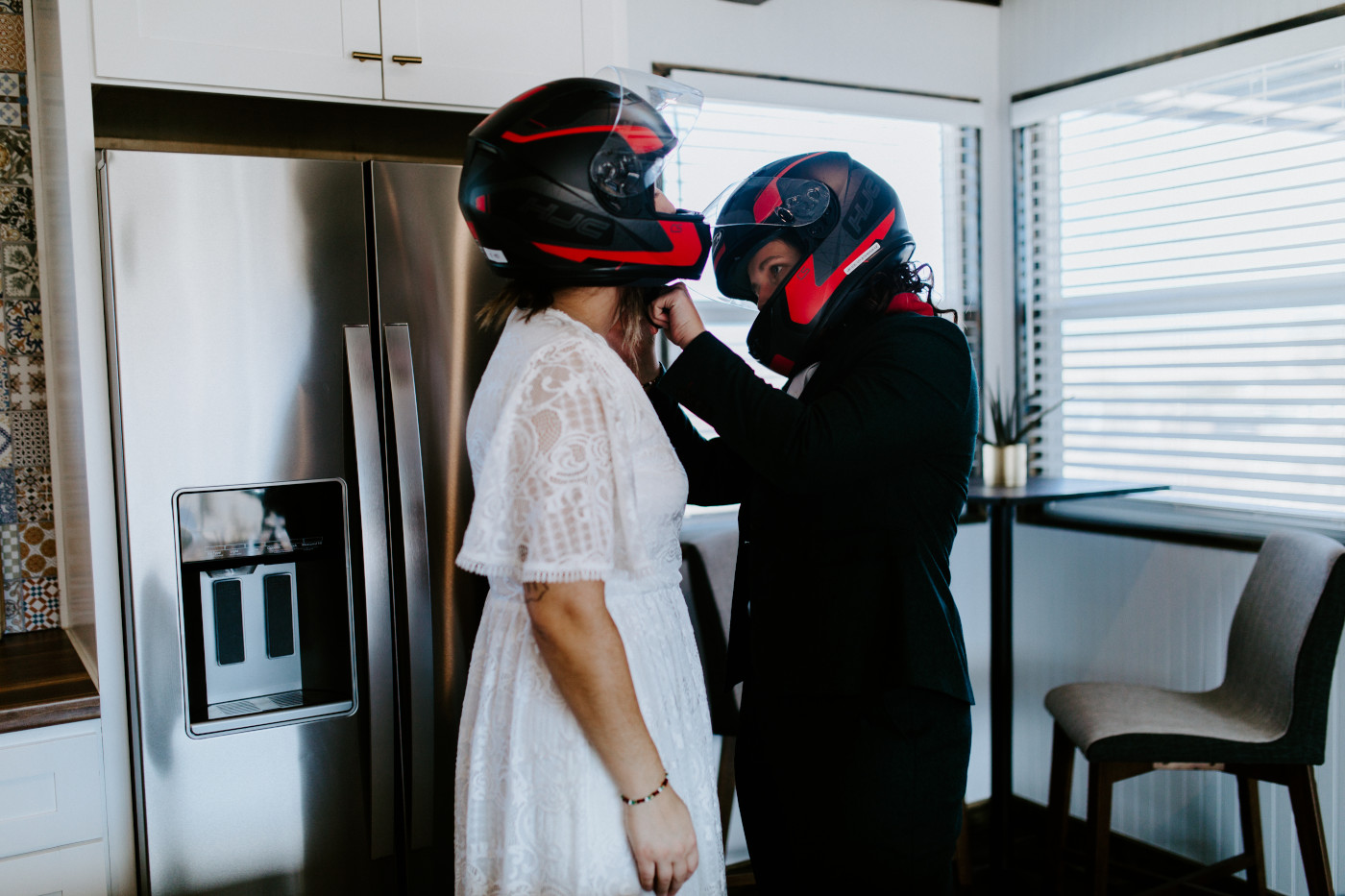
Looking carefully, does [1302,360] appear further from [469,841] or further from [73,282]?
[73,282]

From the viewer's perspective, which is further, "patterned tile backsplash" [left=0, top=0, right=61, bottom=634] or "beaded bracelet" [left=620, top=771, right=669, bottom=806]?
"patterned tile backsplash" [left=0, top=0, right=61, bottom=634]

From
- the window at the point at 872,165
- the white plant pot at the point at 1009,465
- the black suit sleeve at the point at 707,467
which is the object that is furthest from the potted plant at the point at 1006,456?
the black suit sleeve at the point at 707,467

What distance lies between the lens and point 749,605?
1400 millimetres

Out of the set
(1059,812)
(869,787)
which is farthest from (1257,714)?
(869,787)

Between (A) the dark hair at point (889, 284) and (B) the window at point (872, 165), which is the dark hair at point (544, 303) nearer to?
(A) the dark hair at point (889, 284)

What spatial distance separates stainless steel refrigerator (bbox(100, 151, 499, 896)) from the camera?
1469 mm

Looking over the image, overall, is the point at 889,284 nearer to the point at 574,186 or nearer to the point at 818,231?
the point at 818,231

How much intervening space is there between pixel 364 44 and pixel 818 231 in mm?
876

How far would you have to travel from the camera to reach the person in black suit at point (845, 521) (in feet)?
4.01

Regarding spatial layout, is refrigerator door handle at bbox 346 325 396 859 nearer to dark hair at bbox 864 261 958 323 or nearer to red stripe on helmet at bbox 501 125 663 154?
red stripe on helmet at bbox 501 125 663 154

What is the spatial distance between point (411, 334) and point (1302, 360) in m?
2.10

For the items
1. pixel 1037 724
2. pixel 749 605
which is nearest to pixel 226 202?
pixel 749 605

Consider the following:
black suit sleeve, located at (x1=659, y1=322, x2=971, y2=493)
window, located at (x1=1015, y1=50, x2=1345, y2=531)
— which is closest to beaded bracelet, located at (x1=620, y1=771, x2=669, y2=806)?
black suit sleeve, located at (x1=659, y1=322, x2=971, y2=493)

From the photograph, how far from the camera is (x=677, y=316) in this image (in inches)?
50.3
